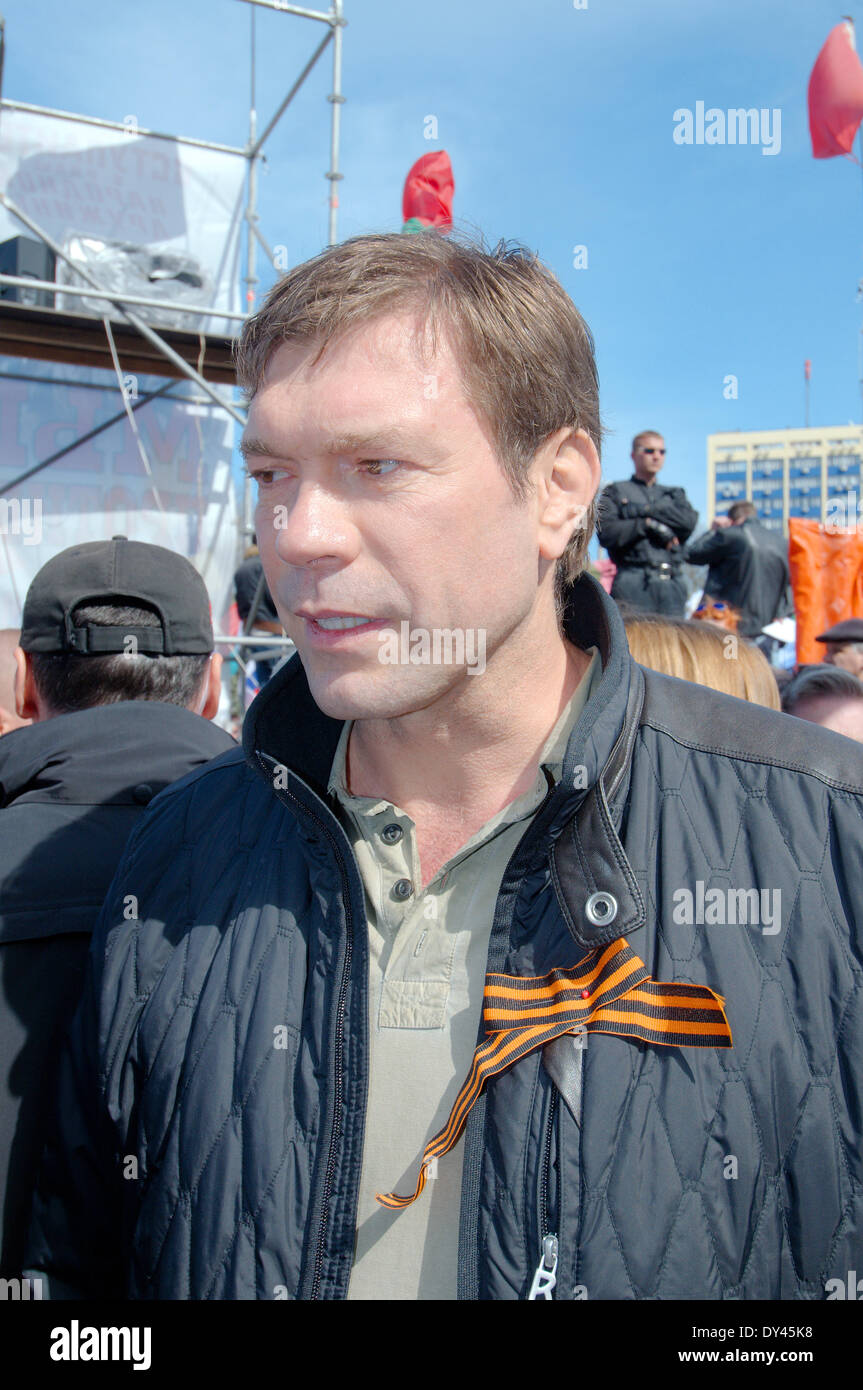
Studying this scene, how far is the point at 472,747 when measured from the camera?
156cm

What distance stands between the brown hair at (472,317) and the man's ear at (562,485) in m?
0.03

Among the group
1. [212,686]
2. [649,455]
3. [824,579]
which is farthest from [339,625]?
[824,579]

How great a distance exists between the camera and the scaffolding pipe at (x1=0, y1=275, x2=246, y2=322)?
670 cm

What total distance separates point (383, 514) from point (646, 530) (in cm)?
535

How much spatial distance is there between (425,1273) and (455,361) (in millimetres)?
1227

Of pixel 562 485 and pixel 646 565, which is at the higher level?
pixel 646 565

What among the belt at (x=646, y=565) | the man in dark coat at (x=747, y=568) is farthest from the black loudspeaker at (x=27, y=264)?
the man in dark coat at (x=747, y=568)

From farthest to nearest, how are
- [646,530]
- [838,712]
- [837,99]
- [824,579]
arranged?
[837,99] < [824,579] < [646,530] < [838,712]

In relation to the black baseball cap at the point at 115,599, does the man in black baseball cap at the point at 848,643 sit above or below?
above

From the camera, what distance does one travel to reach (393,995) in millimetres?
1413

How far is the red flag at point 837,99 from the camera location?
26.5 ft

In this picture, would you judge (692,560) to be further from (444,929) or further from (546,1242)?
(546,1242)

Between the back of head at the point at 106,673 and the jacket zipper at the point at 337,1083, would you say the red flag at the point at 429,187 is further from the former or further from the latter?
the jacket zipper at the point at 337,1083
